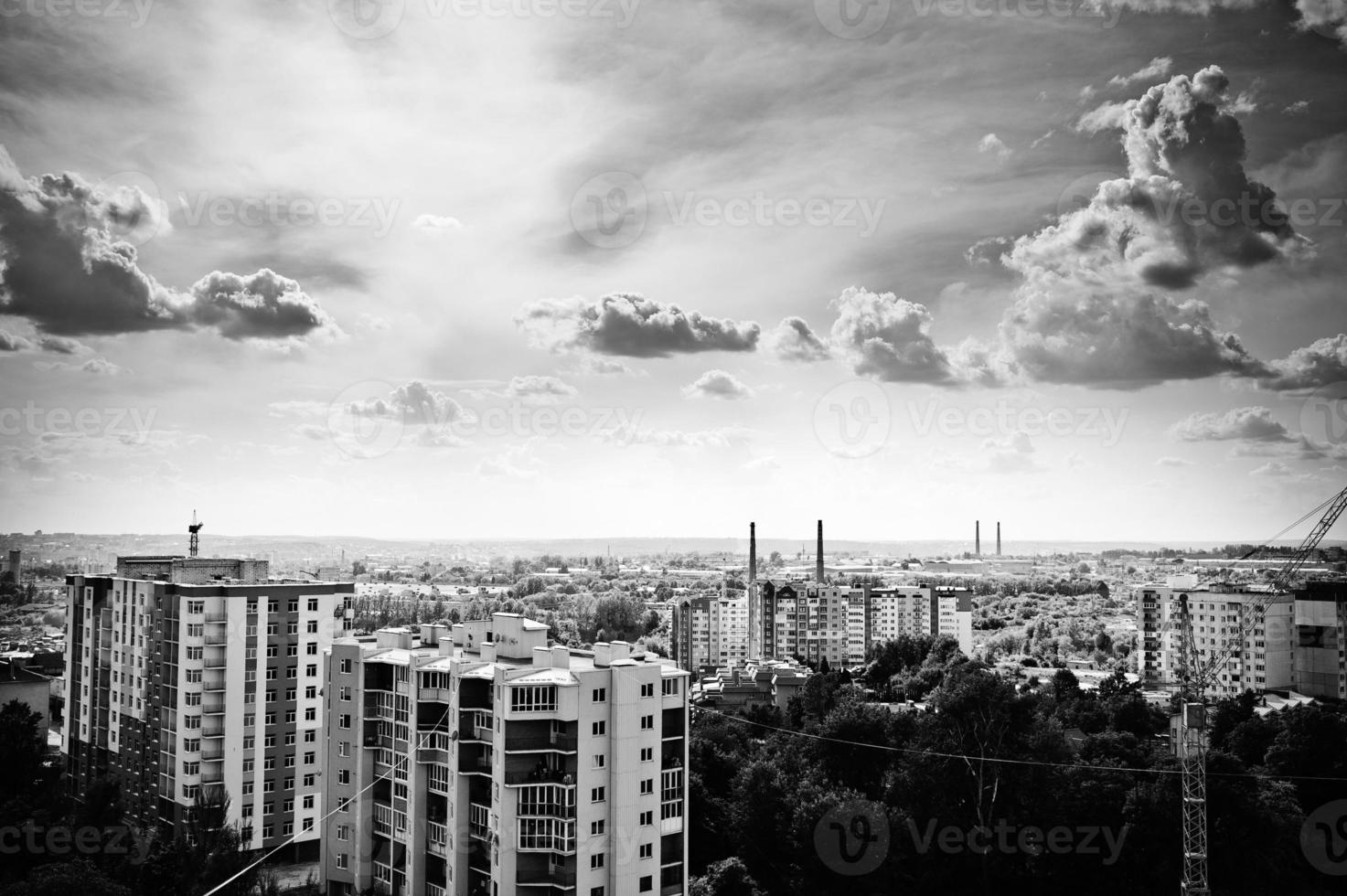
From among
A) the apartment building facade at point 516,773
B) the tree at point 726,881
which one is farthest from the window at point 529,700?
the tree at point 726,881

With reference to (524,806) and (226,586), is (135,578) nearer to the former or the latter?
(226,586)

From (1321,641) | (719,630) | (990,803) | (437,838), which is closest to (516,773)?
(437,838)

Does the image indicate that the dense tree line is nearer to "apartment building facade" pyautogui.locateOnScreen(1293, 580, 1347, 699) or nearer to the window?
the window

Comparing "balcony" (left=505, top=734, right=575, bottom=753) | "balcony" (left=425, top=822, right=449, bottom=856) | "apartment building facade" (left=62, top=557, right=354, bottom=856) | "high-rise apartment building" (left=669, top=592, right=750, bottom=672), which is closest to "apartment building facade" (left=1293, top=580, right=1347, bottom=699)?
"high-rise apartment building" (left=669, top=592, right=750, bottom=672)

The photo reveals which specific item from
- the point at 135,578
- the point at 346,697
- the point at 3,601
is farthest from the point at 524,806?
the point at 3,601

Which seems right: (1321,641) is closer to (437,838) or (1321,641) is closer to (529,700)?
(529,700)

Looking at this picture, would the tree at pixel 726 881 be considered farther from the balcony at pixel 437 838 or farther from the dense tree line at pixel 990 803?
the balcony at pixel 437 838
